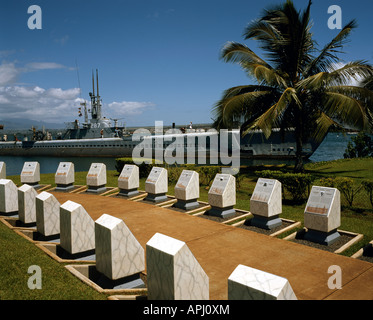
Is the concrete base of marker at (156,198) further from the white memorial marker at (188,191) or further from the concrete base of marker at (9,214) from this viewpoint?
the concrete base of marker at (9,214)

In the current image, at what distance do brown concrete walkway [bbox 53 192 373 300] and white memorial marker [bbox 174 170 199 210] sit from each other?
701 mm

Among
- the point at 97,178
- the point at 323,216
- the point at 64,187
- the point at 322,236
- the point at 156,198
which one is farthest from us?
the point at 64,187

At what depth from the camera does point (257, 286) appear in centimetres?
280

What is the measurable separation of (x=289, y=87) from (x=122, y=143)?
37.3 m

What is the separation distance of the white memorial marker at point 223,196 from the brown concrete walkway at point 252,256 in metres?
0.71

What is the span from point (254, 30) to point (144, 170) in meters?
9.42

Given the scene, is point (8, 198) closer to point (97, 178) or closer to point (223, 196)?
point (97, 178)

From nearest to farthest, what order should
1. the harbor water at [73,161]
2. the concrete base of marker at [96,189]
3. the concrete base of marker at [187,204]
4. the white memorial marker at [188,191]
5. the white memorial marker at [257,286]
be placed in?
the white memorial marker at [257,286], the white memorial marker at [188,191], the concrete base of marker at [187,204], the concrete base of marker at [96,189], the harbor water at [73,161]

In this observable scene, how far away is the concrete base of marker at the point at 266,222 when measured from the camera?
7633 mm

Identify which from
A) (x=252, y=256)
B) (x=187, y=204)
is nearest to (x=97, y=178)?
(x=187, y=204)

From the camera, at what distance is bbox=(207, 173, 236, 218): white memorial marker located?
339 inches

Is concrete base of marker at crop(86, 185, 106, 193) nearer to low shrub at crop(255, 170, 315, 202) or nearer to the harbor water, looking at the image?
low shrub at crop(255, 170, 315, 202)

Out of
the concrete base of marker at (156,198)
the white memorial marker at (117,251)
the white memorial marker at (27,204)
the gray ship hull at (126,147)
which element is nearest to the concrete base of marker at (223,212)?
the concrete base of marker at (156,198)
